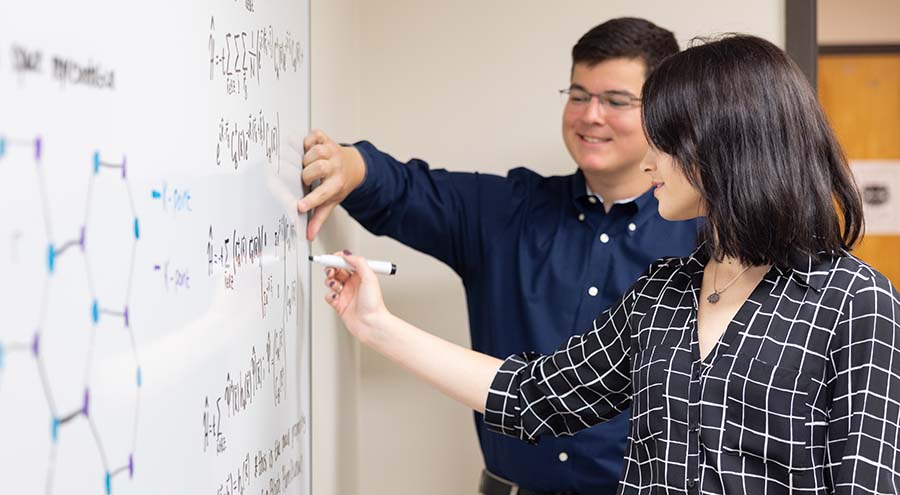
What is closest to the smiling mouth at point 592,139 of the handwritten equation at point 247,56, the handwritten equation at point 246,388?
the handwritten equation at point 247,56

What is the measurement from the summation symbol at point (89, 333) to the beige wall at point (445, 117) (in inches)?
56.3

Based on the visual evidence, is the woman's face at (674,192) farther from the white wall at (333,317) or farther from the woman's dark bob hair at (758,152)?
the white wall at (333,317)

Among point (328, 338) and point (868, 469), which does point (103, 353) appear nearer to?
point (868, 469)

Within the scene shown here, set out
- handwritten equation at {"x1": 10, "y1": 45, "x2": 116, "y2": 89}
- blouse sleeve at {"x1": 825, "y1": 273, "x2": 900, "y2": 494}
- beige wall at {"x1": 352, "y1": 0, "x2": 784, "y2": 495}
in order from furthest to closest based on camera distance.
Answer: beige wall at {"x1": 352, "y1": 0, "x2": 784, "y2": 495}, blouse sleeve at {"x1": 825, "y1": 273, "x2": 900, "y2": 494}, handwritten equation at {"x1": 10, "y1": 45, "x2": 116, "y2": 89}

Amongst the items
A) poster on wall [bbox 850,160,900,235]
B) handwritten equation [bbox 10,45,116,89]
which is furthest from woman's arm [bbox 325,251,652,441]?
poster on wall [bbox 850,160,900,235]

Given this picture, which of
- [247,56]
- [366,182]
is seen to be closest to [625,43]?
[366,182]

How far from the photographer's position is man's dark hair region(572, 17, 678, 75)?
5.74 feet

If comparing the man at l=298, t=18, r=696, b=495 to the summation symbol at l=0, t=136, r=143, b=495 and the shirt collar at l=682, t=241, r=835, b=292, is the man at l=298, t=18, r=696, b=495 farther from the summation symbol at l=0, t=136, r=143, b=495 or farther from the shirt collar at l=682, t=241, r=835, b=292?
the summation symbol at l=0, t=136, r=143, b=495

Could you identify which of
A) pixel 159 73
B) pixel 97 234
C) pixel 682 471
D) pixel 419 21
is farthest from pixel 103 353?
pixel 419 21

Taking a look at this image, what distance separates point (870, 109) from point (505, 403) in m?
3.51

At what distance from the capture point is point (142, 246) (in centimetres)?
85

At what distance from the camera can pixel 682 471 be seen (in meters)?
1.17

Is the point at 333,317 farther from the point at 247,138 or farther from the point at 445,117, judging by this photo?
the point at 247,138

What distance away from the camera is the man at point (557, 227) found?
1.74 m
